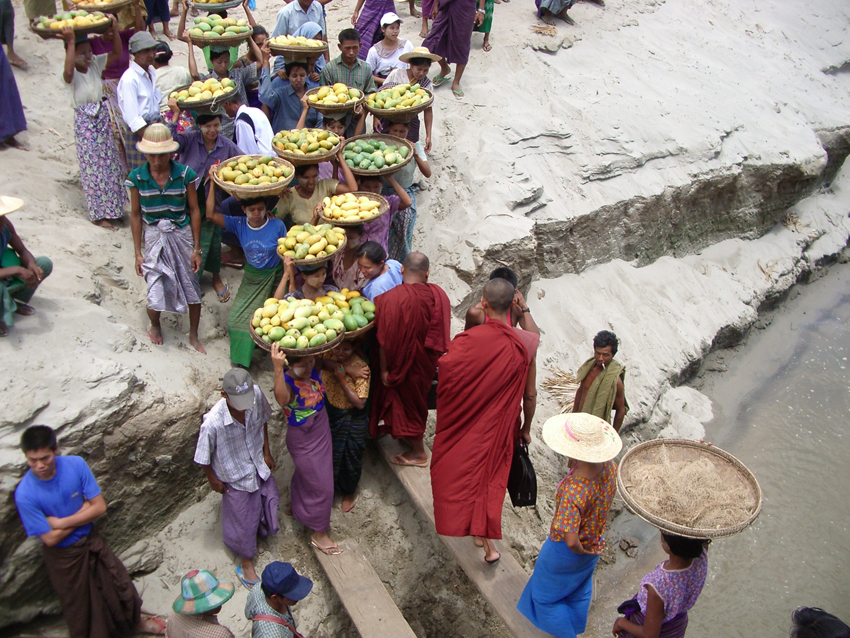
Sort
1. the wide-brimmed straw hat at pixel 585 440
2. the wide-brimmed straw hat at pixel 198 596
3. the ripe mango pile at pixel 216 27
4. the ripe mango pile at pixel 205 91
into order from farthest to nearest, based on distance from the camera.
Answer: the ripe mango pile at pixel 216 27, the ripe mango pile at pixel 205 91, the wide-brimmed straw hat at pixel 585 440, the wide-brimmed straw hat at pixel 198 596

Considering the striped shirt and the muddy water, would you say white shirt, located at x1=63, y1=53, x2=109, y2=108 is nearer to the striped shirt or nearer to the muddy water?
the striped shirt

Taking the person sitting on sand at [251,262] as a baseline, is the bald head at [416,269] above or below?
above

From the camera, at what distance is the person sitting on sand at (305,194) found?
5047mm

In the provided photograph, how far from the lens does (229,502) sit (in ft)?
13.7

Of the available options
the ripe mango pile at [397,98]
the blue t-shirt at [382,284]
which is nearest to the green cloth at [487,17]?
the ripe mango pile at [397,98]

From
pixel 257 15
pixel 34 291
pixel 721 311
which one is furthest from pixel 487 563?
pixel 257 15

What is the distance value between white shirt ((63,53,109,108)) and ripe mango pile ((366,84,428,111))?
217 cm

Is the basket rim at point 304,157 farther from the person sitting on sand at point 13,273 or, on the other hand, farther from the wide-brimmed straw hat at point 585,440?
the wide-brimmed straw hat at point 585,440

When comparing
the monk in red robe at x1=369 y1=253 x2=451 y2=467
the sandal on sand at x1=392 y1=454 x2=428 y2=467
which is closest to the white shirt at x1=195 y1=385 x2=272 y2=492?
the monk in red robe at x1=369 y1=253 x2=451 y2=467

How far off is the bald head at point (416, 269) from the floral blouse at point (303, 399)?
0.90 m

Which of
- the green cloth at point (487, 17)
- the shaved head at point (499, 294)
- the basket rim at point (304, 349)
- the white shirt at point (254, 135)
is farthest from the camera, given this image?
the green cloth at point (487, 17)

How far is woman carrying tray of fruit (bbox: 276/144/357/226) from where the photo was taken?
5.06 metres

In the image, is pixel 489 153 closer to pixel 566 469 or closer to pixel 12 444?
pixel 566 469

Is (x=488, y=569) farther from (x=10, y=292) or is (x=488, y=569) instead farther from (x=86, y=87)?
(x=86, y=87)
